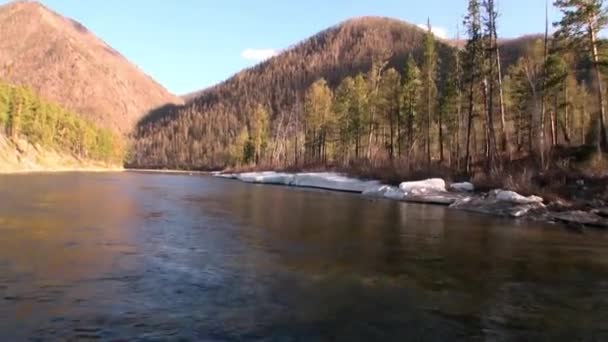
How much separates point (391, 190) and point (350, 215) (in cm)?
1689

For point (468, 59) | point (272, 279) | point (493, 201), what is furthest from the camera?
point (468, 59)

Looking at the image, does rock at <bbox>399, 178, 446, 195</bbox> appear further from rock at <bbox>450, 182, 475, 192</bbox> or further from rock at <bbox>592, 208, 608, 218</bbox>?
rock at <bbox>592, 208, 608, 218</bbox>

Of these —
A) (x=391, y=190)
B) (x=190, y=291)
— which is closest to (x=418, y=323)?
(x=190, y=291)

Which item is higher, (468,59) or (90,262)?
(468,59)

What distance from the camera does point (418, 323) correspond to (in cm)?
930

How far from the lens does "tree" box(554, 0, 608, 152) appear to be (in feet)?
125

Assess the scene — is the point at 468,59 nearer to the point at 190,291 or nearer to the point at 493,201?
the point at 493,201

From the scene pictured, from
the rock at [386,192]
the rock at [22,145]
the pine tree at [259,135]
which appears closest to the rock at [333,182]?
the rock at [386,192]

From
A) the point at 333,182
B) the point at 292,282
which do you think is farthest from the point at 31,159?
the point at 292,282

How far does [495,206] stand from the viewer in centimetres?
3178

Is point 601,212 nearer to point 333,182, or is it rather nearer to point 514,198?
point 514,198

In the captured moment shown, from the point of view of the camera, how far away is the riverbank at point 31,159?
96500mm

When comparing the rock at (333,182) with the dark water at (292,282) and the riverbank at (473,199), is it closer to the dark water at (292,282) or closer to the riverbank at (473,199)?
the riverbank at (473,199)

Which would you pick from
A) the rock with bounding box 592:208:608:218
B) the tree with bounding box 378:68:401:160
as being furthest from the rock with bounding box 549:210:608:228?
the tree with bounding box 378:68:401:160
